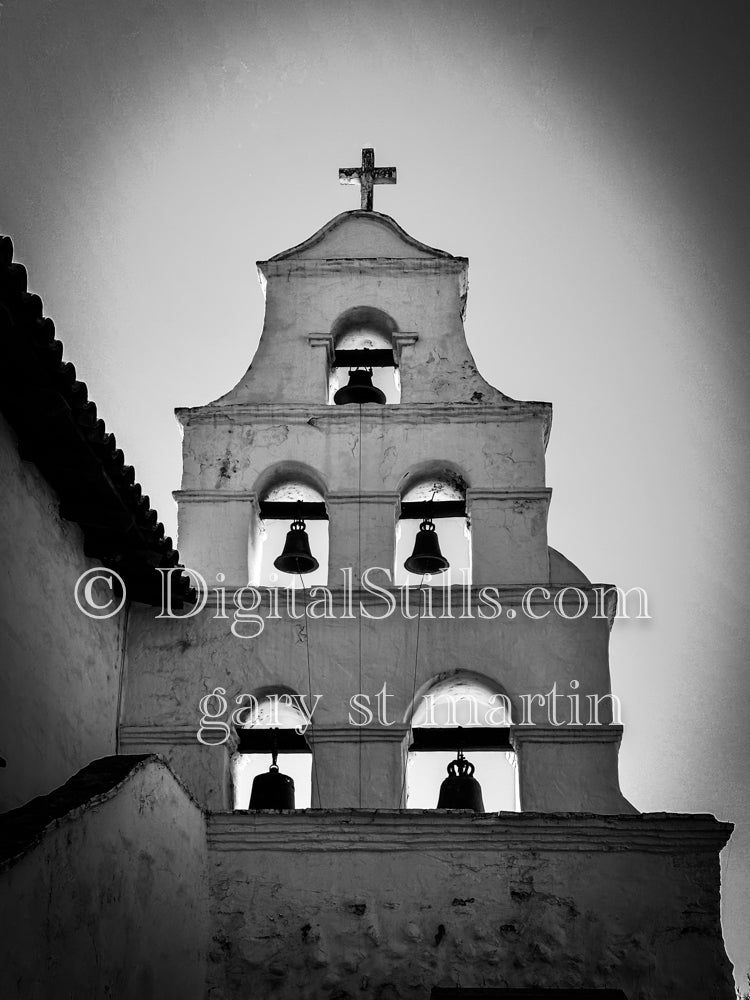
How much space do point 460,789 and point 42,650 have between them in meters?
3.10

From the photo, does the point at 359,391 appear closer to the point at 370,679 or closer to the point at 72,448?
the point at 370,679

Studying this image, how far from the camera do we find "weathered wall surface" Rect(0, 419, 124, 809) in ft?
26.3

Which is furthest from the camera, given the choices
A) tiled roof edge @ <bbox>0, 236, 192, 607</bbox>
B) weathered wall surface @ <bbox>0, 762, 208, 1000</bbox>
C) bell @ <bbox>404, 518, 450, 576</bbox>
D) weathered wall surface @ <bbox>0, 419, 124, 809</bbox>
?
bell @ <bbox>404, 518, 450, 576</bbox>

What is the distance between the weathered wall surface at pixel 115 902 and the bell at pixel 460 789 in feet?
6.22

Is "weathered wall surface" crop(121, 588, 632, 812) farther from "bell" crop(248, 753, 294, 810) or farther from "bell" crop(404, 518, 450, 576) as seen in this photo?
"bell" crop(404, 518, 450, 576)

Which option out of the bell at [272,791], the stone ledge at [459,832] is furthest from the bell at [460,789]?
the bell at [272,791]

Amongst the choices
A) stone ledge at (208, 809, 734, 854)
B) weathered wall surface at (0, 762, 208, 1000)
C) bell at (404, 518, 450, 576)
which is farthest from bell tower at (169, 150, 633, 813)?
weathered wall surface at (0, 762, 208, 1000)

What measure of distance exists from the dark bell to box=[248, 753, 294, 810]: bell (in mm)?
1809

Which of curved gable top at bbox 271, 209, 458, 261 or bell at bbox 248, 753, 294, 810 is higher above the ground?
curved gable top at bbox 271, 209, 458, 261

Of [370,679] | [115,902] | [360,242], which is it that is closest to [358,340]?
[360,242]

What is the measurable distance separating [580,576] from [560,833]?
257cm

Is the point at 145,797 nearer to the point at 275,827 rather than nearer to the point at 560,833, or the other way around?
the point at 275,827

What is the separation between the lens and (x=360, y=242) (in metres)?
12.8

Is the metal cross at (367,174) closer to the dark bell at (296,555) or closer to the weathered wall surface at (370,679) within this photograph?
the dark bell at (296,555)
